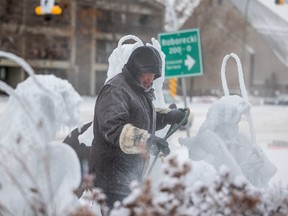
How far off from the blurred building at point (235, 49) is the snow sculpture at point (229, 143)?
148 feet

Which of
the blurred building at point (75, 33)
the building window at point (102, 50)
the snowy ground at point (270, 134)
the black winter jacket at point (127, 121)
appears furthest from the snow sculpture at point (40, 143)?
the building window at point (102, 50)

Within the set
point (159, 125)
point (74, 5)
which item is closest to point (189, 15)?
point (74, 5)

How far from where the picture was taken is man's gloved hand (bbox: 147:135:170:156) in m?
3.79

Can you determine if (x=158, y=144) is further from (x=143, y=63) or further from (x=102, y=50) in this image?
(x=102, y=50)

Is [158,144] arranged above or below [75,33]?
above

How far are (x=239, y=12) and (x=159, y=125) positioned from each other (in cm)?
5209

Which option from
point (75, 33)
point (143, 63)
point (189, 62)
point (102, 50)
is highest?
point (143, 63)

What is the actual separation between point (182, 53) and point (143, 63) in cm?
627

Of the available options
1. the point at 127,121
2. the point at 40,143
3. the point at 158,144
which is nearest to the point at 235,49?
the point at 127,121

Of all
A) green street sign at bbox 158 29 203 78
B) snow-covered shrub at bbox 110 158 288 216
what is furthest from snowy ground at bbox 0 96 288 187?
green street sign at bbox 158 29 203 78

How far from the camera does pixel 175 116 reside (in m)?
4.60

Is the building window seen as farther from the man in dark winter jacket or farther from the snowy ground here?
the man in dark winter jacket

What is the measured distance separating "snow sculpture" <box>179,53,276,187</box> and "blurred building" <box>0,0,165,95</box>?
124 feet

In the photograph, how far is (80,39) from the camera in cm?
4831
